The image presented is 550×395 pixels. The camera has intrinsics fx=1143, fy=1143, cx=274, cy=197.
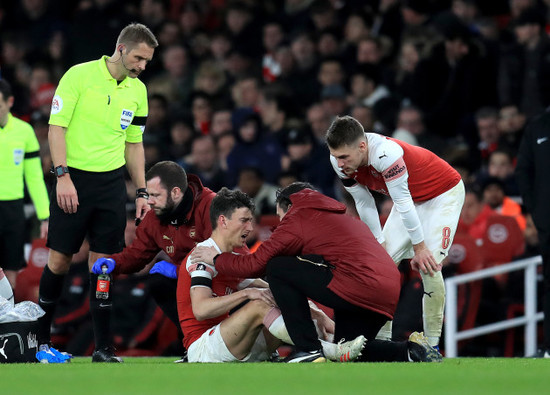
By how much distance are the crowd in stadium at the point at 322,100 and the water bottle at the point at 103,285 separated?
9.00 feet

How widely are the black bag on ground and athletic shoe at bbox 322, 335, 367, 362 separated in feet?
6.69

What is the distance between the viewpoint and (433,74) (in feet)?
43.3

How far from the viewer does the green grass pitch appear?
5508 mm

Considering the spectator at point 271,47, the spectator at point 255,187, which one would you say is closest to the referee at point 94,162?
the spectator at point 255,187

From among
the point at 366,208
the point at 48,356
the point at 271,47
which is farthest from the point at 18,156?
the point at 271,47

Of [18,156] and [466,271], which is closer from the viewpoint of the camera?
[18,156]

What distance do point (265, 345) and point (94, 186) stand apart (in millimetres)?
1745

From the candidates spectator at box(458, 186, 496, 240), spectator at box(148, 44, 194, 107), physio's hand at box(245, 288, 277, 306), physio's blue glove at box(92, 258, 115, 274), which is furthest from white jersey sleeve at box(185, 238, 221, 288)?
spectator at box(148, 44, 194, 107)

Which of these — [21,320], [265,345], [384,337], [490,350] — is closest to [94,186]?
[21,320]

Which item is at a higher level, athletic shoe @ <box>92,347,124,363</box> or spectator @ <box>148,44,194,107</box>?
spectator @ <box>148,44,194,107</box>

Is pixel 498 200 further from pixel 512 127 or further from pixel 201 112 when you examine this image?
pixel 201 112

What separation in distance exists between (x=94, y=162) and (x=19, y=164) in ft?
4.75

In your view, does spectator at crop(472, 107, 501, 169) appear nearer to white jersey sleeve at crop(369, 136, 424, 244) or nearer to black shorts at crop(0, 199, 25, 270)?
white jersey sleeve at crop(369, 136, 424, 244)

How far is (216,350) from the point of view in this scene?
7.45 metres
